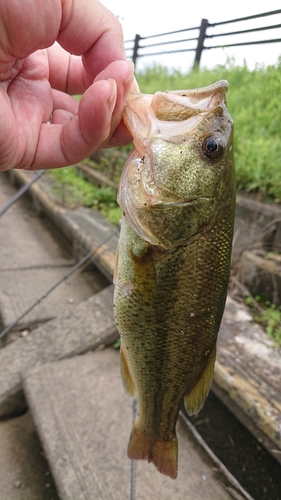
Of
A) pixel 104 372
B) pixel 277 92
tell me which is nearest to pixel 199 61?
pixel 277 92

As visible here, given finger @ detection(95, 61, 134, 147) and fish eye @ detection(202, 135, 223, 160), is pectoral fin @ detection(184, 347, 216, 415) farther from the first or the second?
finger @ detection(95, 61, 134, 147)

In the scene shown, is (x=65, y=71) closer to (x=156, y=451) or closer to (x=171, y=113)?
(x=171, y=113)

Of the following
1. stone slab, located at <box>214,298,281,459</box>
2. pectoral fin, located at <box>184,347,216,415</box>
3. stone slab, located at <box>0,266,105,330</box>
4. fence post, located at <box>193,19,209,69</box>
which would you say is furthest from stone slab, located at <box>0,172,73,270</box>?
fence post, located at <box>193,19,209,69</box>

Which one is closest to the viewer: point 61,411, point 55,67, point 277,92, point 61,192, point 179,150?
point 179,150

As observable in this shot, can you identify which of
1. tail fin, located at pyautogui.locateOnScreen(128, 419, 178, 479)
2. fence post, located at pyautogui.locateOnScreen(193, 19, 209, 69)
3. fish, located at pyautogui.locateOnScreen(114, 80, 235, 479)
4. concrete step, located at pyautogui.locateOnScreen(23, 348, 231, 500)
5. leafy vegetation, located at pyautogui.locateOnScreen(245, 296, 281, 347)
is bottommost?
concrete step, located at pyautogui.locateOnScreen(23, 348, 231, 500)

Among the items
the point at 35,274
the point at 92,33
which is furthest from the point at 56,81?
the point at 35,274

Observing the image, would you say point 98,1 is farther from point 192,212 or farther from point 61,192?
point 61,192
